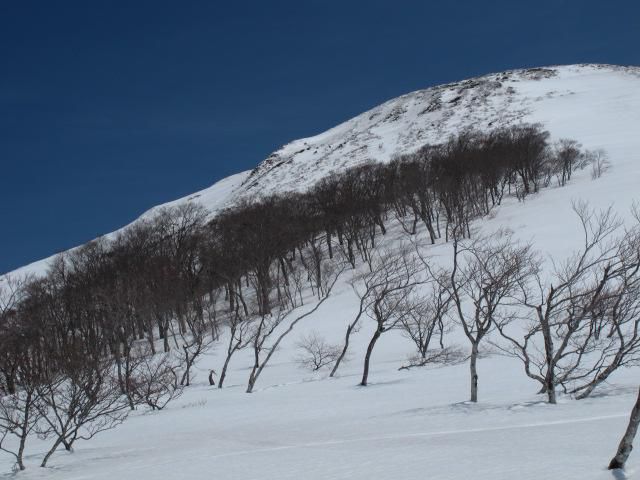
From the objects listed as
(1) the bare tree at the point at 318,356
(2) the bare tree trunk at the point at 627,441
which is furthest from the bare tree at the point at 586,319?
(1) the bare tree at the point at 318,356

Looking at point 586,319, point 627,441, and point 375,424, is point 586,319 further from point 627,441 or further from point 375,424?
Result: point 627,441

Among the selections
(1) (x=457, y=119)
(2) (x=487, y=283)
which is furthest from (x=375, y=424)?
(1) (x=457, y=119)

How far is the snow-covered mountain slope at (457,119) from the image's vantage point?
8112 cm

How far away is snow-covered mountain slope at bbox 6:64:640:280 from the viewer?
8112cm

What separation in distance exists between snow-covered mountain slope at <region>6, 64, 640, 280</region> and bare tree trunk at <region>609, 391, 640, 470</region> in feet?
209

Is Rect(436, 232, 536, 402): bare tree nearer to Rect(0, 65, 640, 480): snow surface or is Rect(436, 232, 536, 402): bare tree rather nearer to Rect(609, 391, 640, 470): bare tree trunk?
Rect(0, 65, 640, 480): snow surface

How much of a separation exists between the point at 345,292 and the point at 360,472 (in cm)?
3353

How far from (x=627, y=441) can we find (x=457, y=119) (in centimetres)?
9726

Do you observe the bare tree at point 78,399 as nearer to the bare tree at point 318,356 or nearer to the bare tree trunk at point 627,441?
the bare tree trunk at point 627,441

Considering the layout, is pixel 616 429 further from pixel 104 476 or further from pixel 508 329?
pixel 508 329

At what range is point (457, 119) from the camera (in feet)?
323

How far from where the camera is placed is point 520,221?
1699 inches

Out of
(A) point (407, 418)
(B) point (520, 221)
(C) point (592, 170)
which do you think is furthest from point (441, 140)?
(A) point (407, 418)

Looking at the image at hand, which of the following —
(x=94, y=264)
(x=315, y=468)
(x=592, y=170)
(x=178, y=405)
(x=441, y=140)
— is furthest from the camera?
(x=441, y=140)
